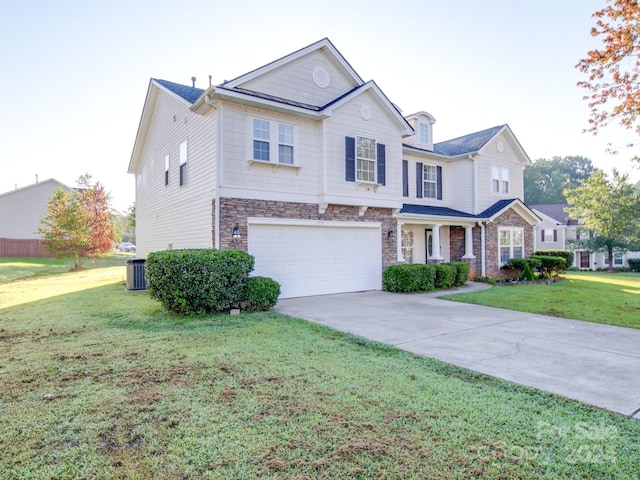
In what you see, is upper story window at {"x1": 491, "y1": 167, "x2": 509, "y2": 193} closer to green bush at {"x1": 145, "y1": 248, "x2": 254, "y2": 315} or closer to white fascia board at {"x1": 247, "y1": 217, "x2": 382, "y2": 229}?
white fascia board at {"x1": 247, "y1": 217, "x2": 382, "y2": 229}

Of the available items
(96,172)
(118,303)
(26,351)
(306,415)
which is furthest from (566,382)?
(96,172)

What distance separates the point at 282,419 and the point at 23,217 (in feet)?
134

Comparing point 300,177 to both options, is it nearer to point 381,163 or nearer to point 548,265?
point 381,163

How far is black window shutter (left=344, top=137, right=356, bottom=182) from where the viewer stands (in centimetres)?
1171

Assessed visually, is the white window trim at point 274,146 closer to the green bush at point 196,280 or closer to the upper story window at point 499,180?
the green bush at point 196,280

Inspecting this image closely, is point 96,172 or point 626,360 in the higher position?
point 96,172

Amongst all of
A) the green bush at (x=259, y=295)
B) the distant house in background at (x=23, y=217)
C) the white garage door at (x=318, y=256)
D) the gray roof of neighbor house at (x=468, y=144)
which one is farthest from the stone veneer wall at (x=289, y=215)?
the distant house in background at (x=23, y=217)

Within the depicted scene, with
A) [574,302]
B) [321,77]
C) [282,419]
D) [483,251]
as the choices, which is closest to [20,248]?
[321,77]

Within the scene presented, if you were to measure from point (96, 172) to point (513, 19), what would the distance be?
123 ft

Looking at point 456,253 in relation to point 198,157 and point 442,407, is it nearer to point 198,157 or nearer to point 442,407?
point 198,157

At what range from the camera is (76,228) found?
23.7 meters

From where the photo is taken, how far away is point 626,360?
198 inches

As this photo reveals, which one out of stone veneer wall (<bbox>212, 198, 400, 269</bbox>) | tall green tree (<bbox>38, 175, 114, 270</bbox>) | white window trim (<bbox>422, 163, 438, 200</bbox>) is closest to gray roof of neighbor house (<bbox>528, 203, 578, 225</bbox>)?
white window trim (<bbox>422, 163, 438, 200</bbox>)

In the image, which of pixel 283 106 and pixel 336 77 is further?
pixel 336 77
